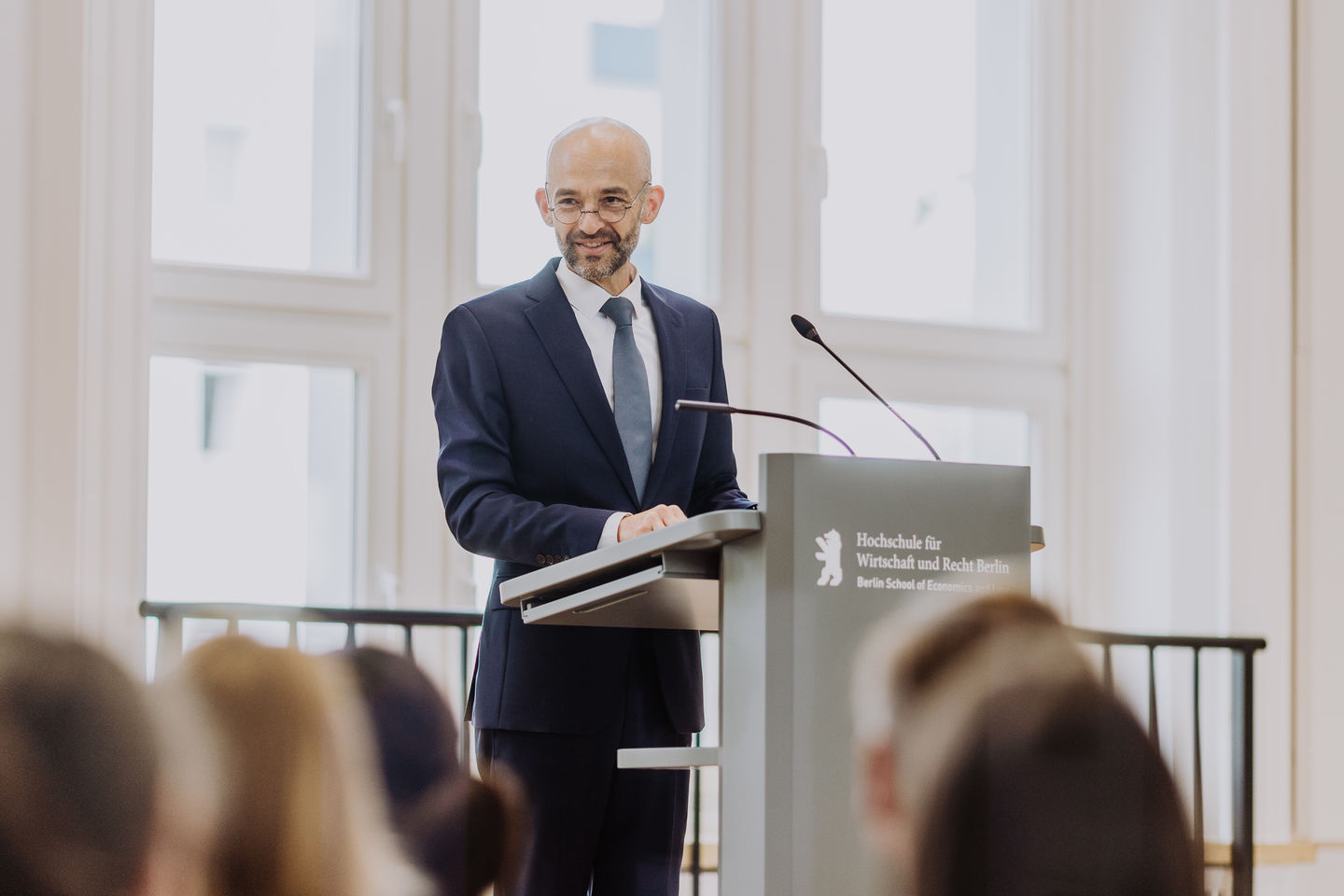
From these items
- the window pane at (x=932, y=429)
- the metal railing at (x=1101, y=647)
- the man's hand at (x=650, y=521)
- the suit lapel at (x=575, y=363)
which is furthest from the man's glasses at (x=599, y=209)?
the window pane at (x=932, y=429)

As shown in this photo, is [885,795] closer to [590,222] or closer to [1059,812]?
[1059,812]

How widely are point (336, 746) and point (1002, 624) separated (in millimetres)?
405

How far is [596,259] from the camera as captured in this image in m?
2.35

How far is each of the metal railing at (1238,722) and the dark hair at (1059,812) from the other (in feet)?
9.72

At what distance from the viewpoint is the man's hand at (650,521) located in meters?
1.82

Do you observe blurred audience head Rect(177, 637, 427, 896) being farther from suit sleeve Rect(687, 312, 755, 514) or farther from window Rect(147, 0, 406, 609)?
window Rect(147, 0, 406, 609)

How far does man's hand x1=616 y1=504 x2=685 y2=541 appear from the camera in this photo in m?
1.82

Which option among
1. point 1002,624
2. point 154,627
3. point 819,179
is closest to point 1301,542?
point 819,179

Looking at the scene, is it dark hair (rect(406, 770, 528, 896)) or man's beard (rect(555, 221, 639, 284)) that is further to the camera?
man's beard (rect(555, 221, 639, 284))

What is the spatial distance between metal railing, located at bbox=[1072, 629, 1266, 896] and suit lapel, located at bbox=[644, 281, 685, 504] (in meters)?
1.81

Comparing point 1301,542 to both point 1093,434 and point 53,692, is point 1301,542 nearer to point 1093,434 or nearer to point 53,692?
point 1093,434

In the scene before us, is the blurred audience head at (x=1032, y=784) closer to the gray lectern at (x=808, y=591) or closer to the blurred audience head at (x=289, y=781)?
the blurred audience head at (x=289, y=781)

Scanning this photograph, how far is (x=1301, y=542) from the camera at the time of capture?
4141 mm

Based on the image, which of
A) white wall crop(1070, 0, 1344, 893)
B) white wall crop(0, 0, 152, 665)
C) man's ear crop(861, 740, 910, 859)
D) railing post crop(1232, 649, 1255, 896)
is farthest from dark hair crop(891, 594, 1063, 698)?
white wall crop(1070, 0, 1344, 893)
